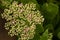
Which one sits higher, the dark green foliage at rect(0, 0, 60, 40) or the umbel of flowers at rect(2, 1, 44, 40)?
the umbel of flowers at rect(2, 1, 44, 40)

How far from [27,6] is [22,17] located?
58 mm

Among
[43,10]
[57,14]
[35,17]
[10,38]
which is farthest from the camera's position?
[57,14]

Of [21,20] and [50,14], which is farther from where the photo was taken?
[50,14]

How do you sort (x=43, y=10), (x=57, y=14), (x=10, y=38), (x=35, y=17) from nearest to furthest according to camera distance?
(x=35, y=17)
(x=10, y=38)
(x=43, y=10)
(x=57, y=14)

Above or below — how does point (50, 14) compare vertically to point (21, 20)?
below

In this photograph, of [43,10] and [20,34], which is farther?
[43,10]

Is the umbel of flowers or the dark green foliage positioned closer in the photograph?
the umbel of flowers

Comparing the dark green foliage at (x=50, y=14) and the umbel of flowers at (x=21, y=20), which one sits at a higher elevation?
the umbel of flowers at (x=21, y=20)

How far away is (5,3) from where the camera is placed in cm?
96

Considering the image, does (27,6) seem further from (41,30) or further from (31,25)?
(41,30)

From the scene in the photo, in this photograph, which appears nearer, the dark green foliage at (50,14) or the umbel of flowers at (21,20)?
the umbel of flowers at (21,20)

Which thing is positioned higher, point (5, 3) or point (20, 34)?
point (5, 3)

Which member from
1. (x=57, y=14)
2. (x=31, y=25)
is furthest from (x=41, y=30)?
(x=57, y=14)

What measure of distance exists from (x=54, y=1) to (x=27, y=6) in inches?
23.4
